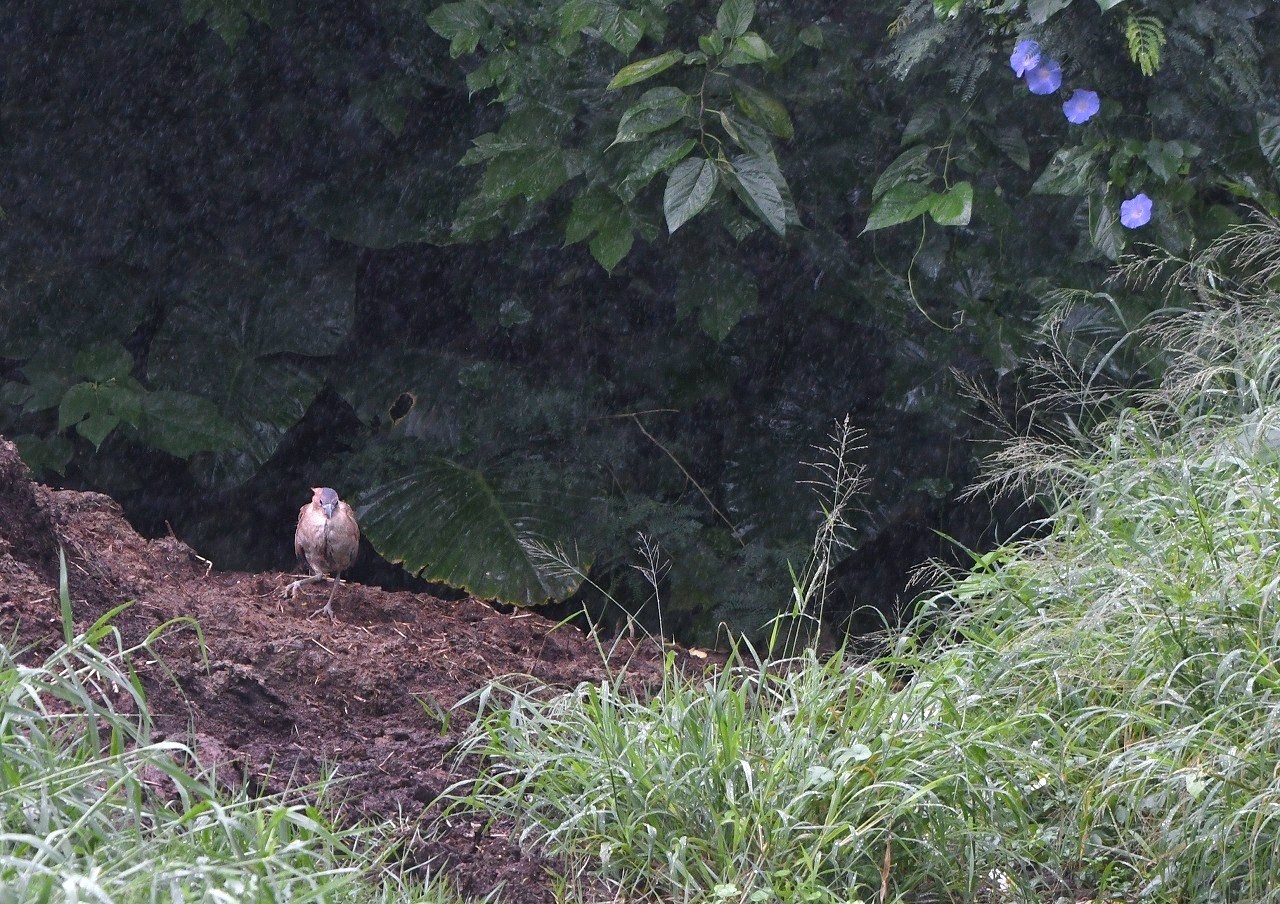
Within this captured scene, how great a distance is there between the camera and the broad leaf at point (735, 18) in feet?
11.0

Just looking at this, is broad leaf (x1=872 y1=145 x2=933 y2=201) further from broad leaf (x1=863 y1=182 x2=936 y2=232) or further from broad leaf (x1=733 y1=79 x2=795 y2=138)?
broad leaf (x1=733 y1=79 x2=795 y2=138)

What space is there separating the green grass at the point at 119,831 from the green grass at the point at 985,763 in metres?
0.45

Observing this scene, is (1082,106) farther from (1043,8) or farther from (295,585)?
(295,585)

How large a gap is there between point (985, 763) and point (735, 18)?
1.97 meters

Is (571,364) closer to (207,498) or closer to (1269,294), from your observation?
(207,498)

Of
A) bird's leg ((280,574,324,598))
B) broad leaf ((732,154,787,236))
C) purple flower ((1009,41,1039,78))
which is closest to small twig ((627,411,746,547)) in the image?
bird's leg ((280,574,324,598))

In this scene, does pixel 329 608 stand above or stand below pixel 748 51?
below

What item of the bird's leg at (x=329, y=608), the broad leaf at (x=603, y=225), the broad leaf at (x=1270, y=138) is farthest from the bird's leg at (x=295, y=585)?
the broad leaf at (x=1270, y=138)

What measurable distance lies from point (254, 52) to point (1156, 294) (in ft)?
11.7

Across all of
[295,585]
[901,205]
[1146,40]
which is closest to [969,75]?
[901,205]

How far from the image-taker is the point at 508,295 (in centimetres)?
533

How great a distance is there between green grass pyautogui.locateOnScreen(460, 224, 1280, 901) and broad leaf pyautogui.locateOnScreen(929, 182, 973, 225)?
0.91 metres

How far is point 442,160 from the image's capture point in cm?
498

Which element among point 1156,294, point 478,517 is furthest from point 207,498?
point 1156,294
